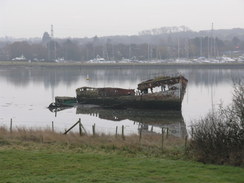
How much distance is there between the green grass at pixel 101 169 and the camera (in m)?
13.7

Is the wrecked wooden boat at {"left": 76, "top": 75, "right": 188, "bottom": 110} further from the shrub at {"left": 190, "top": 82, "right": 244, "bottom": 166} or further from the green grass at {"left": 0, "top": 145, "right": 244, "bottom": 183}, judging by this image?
the shrub at {"left": 190, "top": 82, "right": 244, "bottom": 166}

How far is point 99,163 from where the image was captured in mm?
16406

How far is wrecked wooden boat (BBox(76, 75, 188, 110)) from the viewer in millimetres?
51812

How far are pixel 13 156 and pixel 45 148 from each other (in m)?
2.99

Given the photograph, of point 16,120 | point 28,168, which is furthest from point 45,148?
point 16,120

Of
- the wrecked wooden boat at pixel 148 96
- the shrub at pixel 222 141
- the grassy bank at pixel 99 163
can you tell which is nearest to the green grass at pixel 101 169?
the grassy bank at pixel 99 163

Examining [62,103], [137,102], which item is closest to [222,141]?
[137,102]

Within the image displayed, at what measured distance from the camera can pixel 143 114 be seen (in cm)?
4944

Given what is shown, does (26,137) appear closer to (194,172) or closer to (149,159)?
(149,159)

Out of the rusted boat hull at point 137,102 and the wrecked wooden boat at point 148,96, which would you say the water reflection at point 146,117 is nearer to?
the rusted boat hull at point 137,102

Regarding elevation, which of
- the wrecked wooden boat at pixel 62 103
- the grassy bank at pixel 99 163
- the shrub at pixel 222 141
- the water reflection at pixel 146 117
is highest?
the shrub at pixel 222 141

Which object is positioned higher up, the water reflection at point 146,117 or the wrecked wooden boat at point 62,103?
the wrecked wooden boat at point 62,103

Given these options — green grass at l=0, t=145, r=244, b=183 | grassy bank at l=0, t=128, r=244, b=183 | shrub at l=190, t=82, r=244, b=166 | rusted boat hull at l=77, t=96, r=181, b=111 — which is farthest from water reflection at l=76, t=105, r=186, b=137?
green grass at l=0, t=145, r=244, b=183

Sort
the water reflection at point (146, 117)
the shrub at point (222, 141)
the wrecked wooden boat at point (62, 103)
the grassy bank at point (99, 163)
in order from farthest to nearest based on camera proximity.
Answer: the wrecked wooden boat at point (62, 103) → the water reflection at point (146, 117) → the shrub at point (222, 141) → the grassy bank at point (99, 163)
